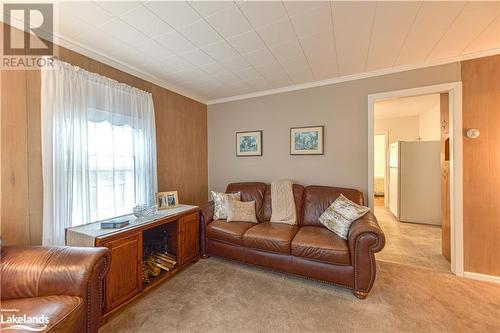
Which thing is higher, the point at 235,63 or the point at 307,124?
the point at 235,63

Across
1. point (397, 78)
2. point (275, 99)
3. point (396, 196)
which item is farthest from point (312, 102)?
point (396, 196)

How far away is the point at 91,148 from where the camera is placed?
2.06 metres

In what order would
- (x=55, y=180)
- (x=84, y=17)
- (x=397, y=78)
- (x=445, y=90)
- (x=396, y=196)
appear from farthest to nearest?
(x=396, y=196)
(x=397, y=78)
(x=445, y=90)
(x=55, y=180)
(x=84, y=17)

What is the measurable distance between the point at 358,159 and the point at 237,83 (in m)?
2.06

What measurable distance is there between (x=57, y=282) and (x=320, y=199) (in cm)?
266

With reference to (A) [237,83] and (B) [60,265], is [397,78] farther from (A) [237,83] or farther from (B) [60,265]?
(B) [60,265]

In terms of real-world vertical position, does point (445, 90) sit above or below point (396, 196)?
above

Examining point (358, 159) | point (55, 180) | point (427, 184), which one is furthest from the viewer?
point (427, 184)

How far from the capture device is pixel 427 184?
4098 mm

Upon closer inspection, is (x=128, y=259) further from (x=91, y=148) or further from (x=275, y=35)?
(x=275, y=35)

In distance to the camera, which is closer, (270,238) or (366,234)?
(366,234)

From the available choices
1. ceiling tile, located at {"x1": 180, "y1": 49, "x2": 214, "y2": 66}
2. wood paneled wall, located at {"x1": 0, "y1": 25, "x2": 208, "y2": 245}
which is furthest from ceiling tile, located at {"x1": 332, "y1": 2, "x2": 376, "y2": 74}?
wood paneled wall, located at {"x1": 0, "y1": 25, "x2": 208, "y2": 245}

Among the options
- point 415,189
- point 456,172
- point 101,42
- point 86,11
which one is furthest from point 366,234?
point 415,189
